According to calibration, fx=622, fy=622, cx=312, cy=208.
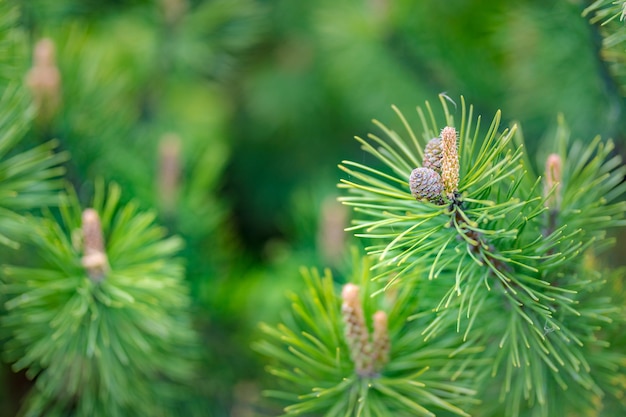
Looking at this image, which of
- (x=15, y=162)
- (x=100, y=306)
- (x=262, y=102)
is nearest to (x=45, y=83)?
(x=15, y=162)

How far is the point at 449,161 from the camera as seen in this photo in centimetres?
34

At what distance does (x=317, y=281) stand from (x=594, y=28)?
318 millimetres

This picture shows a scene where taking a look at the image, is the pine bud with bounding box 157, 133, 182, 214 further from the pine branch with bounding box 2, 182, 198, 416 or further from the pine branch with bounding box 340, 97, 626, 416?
the pine branch with bounding box 340, 97, 626, 416

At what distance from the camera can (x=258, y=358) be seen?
0.62 meters

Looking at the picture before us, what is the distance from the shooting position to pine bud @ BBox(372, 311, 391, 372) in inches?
16.5

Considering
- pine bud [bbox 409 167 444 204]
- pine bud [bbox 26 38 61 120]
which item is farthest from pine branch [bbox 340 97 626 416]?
pine bud [bbox 26 38 61 120]

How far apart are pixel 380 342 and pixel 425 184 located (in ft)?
0.43

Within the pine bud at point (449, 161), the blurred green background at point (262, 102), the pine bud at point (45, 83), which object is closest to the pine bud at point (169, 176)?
the blurred green background at point (262, 102)

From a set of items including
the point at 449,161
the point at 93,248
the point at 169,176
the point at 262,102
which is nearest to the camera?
the point at 449,161

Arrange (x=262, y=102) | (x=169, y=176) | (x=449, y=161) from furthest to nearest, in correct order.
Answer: (x=262, y=102) < (x=169, y=176) < (x=449, y=161)

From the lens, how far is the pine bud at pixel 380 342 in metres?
0.42

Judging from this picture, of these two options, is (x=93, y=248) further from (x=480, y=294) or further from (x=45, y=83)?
(x=480, y=294)

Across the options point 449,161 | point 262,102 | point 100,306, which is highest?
point 262,102

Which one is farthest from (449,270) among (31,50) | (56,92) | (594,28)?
(31,50)
